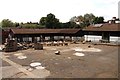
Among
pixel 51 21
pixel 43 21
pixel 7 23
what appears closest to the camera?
pixel 51 21

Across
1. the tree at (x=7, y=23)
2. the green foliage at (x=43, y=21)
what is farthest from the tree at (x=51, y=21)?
the tree at (x=7, y=23)

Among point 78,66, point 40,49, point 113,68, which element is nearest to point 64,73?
point 78,66

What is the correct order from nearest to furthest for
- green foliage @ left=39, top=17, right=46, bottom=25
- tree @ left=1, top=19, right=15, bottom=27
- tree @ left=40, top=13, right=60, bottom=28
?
tree @ left=40, top=13, right=60, bottom=28 → green foliage @ left=39, top=17, right=46, bottom=25 → tree @ left=1, top=19, right=15, bottom=27

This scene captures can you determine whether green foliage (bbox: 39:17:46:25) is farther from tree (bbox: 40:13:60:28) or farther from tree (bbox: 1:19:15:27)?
tree (bbox: 1:19:15:27)

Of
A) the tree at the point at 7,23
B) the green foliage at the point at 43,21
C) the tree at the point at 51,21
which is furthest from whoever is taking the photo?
the tree at the point at 7,23

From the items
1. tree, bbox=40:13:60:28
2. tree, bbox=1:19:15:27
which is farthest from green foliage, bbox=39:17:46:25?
tree, bbox=1:19:15:27

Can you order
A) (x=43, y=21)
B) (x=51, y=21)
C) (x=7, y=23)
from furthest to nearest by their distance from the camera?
1. (x=7, y=23)
2. (x=43, y=21)
3. (x=51, y=21)

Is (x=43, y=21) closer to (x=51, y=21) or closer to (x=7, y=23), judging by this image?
(x=51, y=21)

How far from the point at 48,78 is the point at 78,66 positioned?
16.2ft

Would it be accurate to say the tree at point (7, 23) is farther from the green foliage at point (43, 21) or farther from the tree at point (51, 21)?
the tree at point (51, 21)

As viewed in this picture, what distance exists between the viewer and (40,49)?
3247cm

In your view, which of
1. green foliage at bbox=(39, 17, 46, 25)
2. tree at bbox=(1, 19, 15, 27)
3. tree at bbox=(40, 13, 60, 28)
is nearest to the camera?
tree at bbox=(40, 13, 60, 28)

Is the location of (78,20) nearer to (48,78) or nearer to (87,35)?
(87,35)

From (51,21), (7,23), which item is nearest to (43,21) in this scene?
(51,21)
